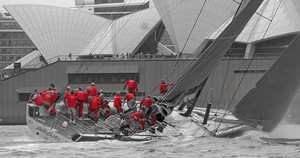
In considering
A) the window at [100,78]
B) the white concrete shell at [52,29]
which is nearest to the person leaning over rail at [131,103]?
the window at [100,78]

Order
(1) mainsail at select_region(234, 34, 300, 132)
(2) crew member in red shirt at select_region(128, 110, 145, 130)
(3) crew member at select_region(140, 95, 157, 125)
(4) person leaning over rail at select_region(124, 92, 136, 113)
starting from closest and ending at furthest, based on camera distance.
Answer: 1. (1) mainsail at select_region(234, 34, 300, 132)
2. (2) crew member in red shirt at select_region(128, 110, 145, 130)
3. (3) crew member at select_region(140, 95, 157, 125)
4. (4) person leaning over rail at select_region(124, 92, 136, 113)

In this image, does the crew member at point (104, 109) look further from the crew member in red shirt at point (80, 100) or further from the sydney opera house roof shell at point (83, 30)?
the sydney opera house roof shell at point (83, 30)

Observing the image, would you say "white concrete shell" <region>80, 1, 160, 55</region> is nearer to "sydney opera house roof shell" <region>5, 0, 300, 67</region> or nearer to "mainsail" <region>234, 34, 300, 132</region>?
"sydney opera house roof shell" <region>5, 0, 300, 67</region>

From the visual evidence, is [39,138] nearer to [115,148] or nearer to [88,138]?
[88,138]

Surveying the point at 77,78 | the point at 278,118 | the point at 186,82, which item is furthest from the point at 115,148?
the point at 77,78

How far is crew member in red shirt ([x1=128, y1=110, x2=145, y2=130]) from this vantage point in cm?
1975

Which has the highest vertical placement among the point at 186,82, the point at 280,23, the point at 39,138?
the point at 280,23

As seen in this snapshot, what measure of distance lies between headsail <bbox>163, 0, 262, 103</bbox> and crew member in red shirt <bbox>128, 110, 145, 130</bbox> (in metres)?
0.71

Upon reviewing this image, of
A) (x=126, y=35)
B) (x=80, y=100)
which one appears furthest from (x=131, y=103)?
(x=126, y=35)

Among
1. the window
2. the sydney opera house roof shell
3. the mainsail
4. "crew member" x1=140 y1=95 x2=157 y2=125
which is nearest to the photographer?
the mainsail

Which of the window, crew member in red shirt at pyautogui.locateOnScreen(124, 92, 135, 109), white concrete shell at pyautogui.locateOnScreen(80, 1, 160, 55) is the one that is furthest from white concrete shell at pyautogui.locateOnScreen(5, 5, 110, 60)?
crew member in red shirt at pyautogui.locateOnScreen(124, 92, 135, 109)

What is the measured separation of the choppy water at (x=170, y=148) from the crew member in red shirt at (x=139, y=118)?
81 cm

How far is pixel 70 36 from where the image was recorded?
5794cm

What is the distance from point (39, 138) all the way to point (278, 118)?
7.32 meters
